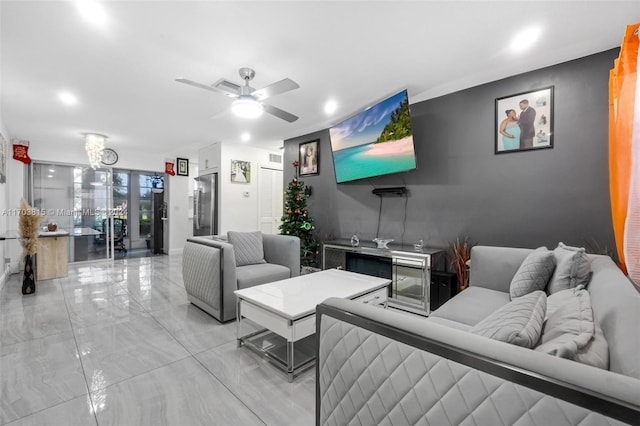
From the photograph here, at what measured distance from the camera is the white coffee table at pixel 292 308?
192cm

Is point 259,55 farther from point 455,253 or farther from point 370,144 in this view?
point 455,253

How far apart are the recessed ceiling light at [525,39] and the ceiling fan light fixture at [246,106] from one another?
7.58 feet

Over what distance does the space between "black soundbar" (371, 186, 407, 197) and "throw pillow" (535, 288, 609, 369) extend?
271cm

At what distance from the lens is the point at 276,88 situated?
250 centimetres

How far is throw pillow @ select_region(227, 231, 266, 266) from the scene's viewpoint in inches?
138

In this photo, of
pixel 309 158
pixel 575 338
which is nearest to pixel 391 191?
pixel 309 158

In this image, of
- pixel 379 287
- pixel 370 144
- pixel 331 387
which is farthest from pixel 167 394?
pixel 370 144

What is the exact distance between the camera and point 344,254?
4.09 meters

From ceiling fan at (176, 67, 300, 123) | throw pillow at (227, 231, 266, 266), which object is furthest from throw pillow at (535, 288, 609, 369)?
throw pillow at (227, 231, 266, 266)

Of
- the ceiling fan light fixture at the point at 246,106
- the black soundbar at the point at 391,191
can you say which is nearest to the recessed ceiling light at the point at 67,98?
the ceiling fan light fixture at the point at 246,106

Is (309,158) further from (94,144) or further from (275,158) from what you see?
(94,144)

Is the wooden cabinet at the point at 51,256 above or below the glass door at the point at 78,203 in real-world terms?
below

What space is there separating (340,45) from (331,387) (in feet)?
8.26

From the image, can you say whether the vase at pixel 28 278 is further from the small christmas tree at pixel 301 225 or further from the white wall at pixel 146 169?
the small christmas tree at pixel 301 225
